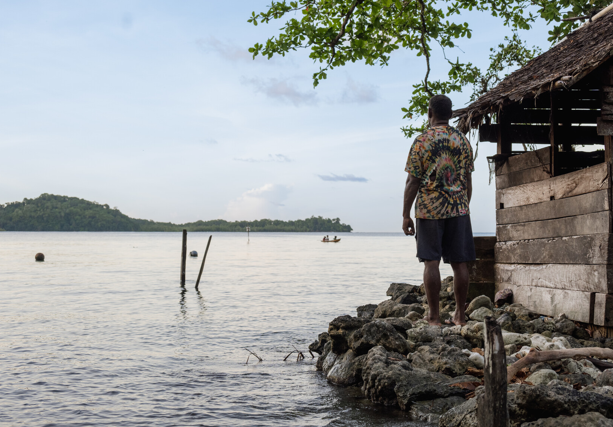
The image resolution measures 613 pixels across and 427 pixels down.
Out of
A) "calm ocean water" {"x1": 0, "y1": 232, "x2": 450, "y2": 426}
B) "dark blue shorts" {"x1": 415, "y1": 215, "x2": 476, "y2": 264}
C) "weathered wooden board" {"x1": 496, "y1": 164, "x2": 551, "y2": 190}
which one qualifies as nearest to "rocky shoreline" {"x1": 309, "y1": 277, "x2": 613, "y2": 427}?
"calm ocean water" {"x1": 0, "y1": 232, "x2": 450, "y2": 426}

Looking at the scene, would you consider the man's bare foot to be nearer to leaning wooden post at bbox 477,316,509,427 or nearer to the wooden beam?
Answer: leaning wooden post at bbox 477,316,509,427

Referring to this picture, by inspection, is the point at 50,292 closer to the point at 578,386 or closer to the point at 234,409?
the point at 234,409

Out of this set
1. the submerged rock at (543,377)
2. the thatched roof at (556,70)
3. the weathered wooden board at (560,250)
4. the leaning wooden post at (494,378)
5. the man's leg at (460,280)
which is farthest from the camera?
the weathered wooden board at (560,250)

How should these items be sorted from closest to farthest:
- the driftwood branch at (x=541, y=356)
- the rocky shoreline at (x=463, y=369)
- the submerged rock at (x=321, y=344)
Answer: the rocky shoreline at (x=463, y=369), the driftwood branch at (x=541, y=356), the submerged rock at (x=321, y=344)

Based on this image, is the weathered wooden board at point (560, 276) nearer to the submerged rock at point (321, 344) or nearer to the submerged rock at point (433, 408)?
the submerged rock at point (433, 408)

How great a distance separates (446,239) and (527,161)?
2.91 metres

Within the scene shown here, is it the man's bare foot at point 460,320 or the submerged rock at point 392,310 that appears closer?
the man's bare foot at point 460,320

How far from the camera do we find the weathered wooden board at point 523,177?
7.89 m

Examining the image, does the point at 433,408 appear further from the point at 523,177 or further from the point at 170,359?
the point at 170,359

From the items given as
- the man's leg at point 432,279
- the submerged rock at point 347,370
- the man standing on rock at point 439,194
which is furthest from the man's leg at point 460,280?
the submerged rock at point 347,370

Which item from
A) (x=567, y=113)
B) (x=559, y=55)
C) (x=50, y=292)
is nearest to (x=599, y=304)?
(x=567, y=113)

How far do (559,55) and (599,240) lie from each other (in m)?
3.43

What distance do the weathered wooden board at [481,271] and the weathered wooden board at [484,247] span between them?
3.3 inches

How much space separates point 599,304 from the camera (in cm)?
657
